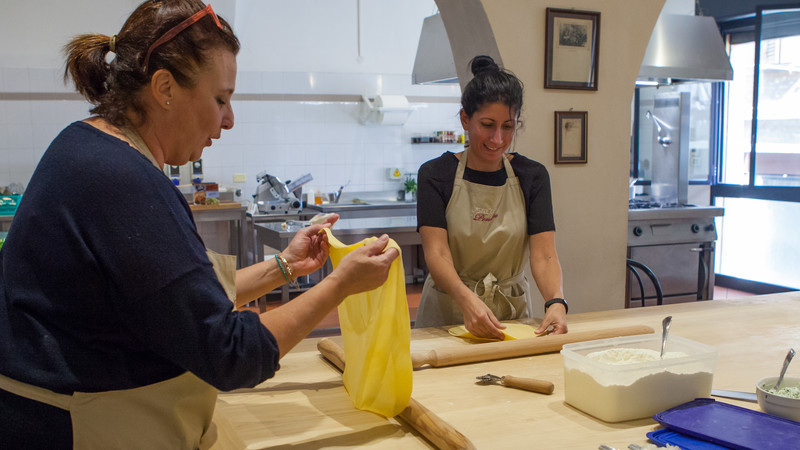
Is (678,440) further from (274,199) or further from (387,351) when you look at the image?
(274,199)

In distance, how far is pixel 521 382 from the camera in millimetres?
1459

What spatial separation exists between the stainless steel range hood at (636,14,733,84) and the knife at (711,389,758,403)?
3735 millimetres

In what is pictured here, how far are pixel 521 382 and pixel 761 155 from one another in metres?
6.41

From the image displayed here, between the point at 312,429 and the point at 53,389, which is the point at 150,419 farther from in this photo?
the point at 312,429

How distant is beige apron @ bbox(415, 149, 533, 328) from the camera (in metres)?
2.28

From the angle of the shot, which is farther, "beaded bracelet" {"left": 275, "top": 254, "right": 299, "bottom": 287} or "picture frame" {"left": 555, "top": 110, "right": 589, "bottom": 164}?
"picture frame" {"left": 555, "top": 110, "right": 589, "bottom": 164}

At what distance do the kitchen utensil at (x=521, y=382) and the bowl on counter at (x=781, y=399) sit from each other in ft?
1.36

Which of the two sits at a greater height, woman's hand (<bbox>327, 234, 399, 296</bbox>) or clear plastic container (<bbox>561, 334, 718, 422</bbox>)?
woman's hand (<bbox>327, 234, 399, 296</bbox>)

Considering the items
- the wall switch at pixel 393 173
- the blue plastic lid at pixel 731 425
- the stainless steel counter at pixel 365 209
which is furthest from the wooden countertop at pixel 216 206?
the blue plastic lid at pixel 731 425

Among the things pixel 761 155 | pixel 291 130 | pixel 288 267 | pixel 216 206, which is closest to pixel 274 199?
pixel 216 206

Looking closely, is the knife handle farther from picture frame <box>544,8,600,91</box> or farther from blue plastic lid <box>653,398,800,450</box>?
picture frame <box>544,8,600,91</box>

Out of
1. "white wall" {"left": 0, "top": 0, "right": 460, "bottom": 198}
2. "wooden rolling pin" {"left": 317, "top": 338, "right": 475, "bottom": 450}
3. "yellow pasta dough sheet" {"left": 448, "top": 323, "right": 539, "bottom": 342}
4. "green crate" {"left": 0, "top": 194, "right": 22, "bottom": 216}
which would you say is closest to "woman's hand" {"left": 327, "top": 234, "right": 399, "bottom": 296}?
"wooden rolling pin" {"left": 317, "top": 338, "right": 475, "bottom": 450}

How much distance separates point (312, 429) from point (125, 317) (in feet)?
1.58

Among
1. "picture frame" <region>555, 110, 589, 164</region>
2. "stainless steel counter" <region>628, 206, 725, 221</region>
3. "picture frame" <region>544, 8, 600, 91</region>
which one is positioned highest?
"picture frame" <region>544, 8, 600, 91</region>
